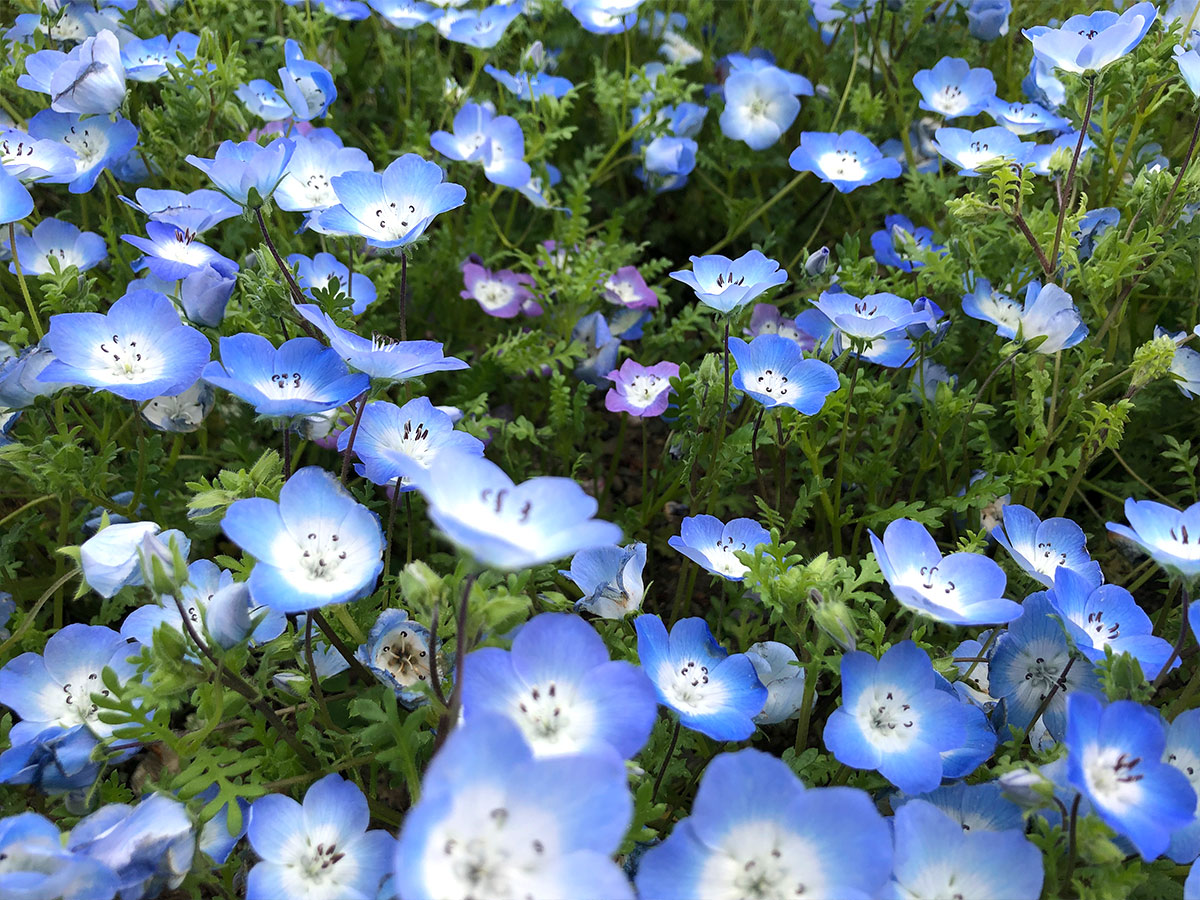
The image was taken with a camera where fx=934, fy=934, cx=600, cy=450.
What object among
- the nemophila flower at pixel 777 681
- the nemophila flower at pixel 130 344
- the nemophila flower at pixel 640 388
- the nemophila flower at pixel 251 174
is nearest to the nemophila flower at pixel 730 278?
the nemophila flower at pixel 640 388

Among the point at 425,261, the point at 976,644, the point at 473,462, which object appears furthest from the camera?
the point at 425,261

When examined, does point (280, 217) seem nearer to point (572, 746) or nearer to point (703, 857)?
point (572, 746)

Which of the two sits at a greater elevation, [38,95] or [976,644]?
[38,95]

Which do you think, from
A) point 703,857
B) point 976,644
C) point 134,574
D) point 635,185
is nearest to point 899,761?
point 703,857

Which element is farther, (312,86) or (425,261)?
(425,261)

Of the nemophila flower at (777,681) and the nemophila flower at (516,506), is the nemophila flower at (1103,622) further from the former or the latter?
the nemophila flower at (516,506)

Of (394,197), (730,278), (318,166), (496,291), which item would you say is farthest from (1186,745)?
(318,166)

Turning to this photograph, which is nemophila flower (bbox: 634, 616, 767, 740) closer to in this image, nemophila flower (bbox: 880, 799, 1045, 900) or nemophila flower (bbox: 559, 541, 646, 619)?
nemophila flower (bbox: 559, 541, 646, 619)
